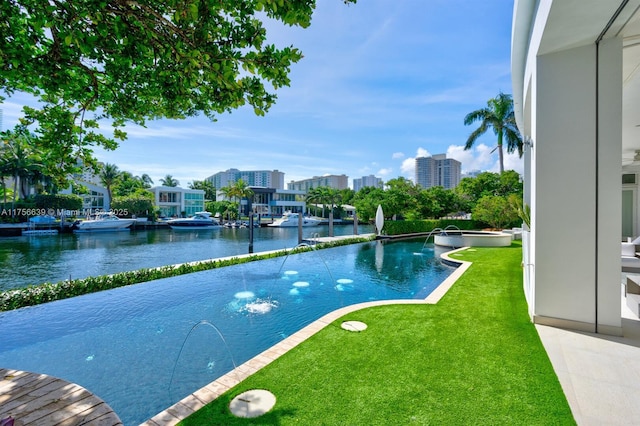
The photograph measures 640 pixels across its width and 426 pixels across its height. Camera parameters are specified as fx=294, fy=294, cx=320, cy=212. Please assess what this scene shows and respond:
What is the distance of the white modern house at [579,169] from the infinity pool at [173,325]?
14.3 feet

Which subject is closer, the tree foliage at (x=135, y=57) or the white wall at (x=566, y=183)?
the tree foliage at (x=135, y=57)

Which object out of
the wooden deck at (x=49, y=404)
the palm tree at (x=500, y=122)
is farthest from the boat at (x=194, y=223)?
the wooden deck at (x=49, y=404)

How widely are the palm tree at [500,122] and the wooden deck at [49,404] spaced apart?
30652 millimetres

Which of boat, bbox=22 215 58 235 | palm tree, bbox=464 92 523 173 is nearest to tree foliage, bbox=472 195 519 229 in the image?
palm tree, bbox=464 92 523 173

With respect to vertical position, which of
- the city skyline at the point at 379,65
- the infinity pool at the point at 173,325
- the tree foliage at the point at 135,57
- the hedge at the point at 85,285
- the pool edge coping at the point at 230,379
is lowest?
the infinity pool at the point at 173,325

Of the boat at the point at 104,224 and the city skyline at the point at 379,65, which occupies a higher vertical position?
the city skyline at the point at 379,65

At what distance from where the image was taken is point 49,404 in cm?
214

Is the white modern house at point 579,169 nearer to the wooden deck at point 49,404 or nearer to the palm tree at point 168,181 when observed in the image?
the wooden deck at point 49,404

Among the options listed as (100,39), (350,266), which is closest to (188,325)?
(100,39)

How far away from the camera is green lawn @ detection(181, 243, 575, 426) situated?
2.71 metres

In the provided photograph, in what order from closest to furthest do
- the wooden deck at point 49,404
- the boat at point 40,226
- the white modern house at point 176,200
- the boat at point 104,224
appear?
the wooden deck at point 49,404 → the boat at point 40,226 → the boat at point 104,224 → the white modern house at point 176,200

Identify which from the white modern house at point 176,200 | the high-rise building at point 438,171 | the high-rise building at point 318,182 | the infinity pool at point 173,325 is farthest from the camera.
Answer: the high-rise building at point 318,182

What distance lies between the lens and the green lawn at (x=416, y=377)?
2.71 m

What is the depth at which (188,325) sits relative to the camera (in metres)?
6.28
